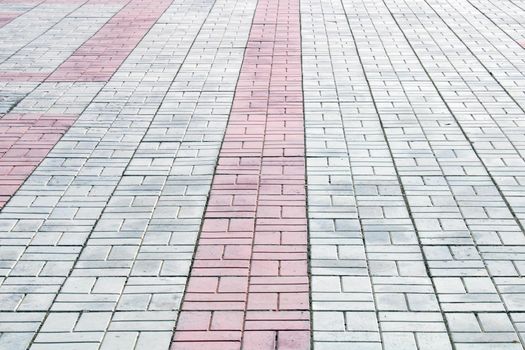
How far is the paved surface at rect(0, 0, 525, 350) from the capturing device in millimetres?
3764

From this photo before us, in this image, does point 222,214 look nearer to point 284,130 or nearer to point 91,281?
point 91,281

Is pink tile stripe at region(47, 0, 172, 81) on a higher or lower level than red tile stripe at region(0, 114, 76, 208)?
lower

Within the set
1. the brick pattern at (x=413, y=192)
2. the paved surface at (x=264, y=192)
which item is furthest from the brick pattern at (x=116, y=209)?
the brick pattern at (x=413, y=192)

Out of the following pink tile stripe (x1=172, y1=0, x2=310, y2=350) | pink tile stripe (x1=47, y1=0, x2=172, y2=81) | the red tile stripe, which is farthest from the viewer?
pink tile stripe (x1=47, y1=0, x2=172, y2=81)

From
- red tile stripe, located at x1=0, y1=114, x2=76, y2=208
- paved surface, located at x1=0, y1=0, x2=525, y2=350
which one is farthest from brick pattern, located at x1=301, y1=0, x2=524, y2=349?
red tile stripe, located at x1=0, y1=114, x2=76, y2=208

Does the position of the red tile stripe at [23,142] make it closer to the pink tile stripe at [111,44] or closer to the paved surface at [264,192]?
the paved surface at [264,192]

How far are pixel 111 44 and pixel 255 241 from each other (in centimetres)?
551

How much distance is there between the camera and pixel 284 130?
20.6 ft

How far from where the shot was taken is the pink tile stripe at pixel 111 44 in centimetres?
809

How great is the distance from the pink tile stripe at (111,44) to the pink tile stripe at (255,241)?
6.27 feet

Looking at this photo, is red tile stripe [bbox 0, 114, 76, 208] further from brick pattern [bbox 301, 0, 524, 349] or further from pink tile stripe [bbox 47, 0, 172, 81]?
brick pattern [bbox 301, 0, 524, 349]

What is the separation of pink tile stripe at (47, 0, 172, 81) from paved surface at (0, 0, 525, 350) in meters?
0.05

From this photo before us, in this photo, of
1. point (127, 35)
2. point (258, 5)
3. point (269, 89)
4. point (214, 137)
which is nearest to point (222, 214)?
point (214, 137)

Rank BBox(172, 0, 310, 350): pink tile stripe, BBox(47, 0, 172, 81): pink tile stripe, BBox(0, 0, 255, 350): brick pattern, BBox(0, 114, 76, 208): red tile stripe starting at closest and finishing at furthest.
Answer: BBox(172, 0, 310, 350): pink tile stripe < BBox(0, 0, 255, 350): brick pattern < BBox(0, 114, 76, 208): red tile stripe < BBox(47, 0, 172, 81): pink tile stripe
